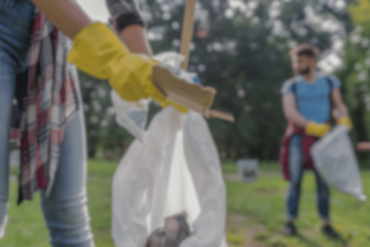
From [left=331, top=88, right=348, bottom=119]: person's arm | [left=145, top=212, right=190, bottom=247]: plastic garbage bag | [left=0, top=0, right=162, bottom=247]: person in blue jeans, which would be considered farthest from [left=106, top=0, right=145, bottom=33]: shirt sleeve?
[left=331, top=88, right=348, bottom=119]: person's arm

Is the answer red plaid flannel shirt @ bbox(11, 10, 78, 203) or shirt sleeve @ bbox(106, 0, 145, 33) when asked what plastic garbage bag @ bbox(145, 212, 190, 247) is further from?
shirt sleeve @ bbox(106, 0, 145, 33)

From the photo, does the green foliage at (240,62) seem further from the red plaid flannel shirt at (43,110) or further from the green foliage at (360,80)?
the red plaid flannel shirt at (43,110)

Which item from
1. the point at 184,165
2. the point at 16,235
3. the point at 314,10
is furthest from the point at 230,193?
the point at 314,10

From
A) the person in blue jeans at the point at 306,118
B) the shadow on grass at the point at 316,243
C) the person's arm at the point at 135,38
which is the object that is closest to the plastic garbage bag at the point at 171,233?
the person's arm at the point at 135,38

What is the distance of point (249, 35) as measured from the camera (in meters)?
11.1

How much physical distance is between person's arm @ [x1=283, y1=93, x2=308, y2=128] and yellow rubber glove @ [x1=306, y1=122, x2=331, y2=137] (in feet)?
0.11

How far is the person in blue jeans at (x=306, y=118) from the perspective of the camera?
228 cm

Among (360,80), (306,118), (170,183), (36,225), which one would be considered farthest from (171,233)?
(360,80)

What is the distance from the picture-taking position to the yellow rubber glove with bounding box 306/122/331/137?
224 cm

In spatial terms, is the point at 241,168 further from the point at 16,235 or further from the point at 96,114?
the point at 96,114

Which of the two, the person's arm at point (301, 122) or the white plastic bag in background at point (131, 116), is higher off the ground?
the white plastic bag in background at point (131, 116)

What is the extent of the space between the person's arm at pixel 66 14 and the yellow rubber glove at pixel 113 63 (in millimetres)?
22

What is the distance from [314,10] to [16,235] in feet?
46.3

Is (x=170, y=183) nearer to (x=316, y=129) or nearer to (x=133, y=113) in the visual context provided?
(x=133, y=113)
